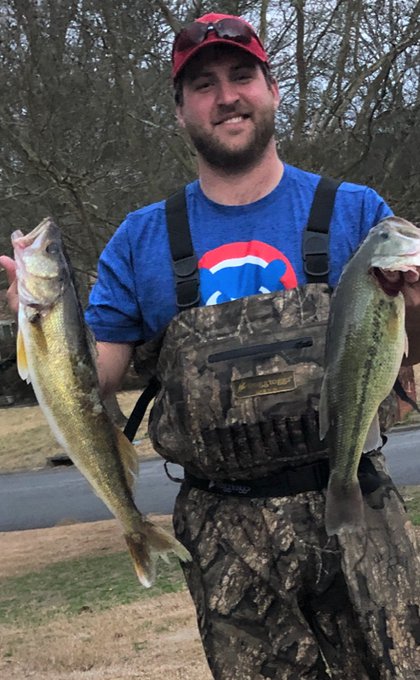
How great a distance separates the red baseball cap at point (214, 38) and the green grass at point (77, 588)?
17.0ft

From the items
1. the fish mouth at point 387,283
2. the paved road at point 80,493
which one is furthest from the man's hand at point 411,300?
the paved road at point 80,493

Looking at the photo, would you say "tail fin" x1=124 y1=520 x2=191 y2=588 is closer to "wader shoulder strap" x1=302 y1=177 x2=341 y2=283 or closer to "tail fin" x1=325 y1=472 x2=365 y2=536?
"tail fin" x1=325 y1=472 x2=365 y2=536

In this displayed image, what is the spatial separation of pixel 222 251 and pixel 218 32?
801mm

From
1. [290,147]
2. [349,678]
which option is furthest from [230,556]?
[290,147]

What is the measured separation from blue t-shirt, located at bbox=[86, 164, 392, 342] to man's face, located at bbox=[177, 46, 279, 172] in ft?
0.52

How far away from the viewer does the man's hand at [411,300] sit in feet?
7.58

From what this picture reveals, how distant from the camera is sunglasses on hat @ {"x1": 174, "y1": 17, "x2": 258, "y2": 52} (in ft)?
9.62

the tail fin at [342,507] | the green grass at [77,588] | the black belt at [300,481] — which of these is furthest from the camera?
the green grass at [77,588]

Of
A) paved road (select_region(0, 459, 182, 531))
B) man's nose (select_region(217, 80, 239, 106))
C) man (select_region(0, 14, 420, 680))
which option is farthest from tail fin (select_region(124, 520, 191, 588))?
paved road (select_region(0, 459, 182, 531))

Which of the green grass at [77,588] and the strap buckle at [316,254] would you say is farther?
the green grass at [77,588]

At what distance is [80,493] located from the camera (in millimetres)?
15383

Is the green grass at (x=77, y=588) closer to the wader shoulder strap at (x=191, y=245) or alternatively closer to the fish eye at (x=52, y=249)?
the wader shoulder strap at (x=191, y=245)

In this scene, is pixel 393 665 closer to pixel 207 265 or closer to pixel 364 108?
pixel 207 265

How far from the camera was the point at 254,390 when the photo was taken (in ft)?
8.71
